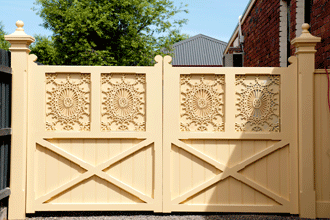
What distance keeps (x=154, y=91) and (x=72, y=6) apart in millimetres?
16609

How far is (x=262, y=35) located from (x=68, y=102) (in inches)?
206

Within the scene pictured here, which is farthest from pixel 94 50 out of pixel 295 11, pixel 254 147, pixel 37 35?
pixel 37 35

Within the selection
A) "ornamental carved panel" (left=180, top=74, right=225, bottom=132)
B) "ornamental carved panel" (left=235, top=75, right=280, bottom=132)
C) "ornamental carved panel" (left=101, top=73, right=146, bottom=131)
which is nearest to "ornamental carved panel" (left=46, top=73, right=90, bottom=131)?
"ornamental carved panel" (left=101, top=73, right=146, bottom=131)

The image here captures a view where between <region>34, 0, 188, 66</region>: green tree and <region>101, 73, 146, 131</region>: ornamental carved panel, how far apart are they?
13.8 metres

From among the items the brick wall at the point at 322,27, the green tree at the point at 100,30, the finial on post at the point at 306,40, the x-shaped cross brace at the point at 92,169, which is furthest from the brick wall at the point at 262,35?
the green tree at the point at 100,30

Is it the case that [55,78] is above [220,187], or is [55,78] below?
above

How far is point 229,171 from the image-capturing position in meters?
3.95

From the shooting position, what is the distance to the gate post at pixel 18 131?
3818 mm

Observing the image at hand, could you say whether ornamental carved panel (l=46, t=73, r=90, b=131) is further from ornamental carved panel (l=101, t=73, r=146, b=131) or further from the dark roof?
the dark roof

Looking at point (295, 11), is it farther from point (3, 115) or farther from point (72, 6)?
point (72, 6)

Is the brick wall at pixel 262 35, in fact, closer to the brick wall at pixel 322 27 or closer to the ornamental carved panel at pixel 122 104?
the brick wall at pixel 322 27

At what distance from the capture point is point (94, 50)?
18.2 m

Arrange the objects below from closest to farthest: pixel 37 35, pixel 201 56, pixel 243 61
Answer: pixel 243 61 < pixel 201 56 < pixel 37 35

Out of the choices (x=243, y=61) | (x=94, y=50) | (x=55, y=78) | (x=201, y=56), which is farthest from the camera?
(x=201, y=56)
